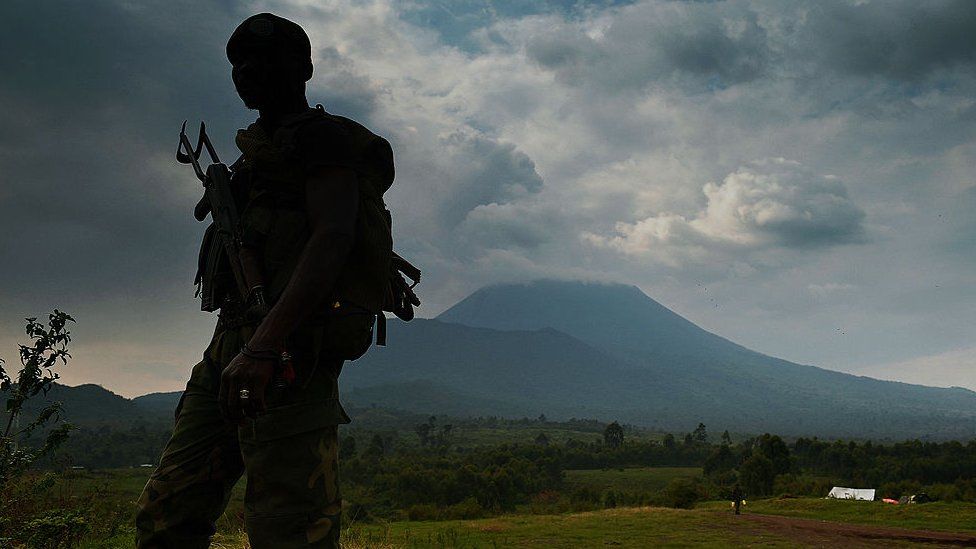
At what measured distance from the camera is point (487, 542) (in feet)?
37.1

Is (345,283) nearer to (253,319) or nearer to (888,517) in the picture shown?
(253,319)

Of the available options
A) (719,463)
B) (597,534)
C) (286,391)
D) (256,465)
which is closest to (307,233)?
(286,391)

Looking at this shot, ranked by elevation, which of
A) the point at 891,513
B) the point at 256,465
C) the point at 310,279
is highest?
the point at 310,279

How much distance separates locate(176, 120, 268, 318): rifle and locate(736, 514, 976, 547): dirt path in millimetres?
12124

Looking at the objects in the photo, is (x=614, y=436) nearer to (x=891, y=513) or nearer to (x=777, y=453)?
(x=777, y=453)

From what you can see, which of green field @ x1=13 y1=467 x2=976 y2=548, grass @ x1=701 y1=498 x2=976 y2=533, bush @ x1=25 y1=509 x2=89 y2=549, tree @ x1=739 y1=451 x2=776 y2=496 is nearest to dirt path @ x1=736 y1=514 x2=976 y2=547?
green field @ x1=13 y1=467 x2=976 y2=548

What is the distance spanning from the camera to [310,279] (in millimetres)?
2334

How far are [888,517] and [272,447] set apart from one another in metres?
21.0

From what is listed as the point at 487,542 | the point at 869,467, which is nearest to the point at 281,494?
the point at 487,542

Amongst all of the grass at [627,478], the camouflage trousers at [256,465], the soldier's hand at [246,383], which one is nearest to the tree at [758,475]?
the grass at [627,478]

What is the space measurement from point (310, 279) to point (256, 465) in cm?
68

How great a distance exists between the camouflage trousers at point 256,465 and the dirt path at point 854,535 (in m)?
11.8

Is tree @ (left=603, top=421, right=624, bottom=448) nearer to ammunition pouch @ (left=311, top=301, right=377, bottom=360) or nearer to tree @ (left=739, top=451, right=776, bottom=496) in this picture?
tree @ (left=739, top=451, right=776, bottom=496)

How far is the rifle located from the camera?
2.56 meters
